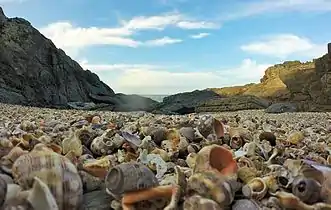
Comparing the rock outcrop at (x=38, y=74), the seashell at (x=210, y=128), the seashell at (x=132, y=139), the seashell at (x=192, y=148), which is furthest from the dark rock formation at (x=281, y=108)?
the seashell at (x=192, y=148)

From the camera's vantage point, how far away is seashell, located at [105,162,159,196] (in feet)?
6.62

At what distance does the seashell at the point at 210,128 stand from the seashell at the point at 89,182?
177 cm

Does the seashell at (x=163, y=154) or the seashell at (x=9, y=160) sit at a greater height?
the seashell at (x=9, y=160)

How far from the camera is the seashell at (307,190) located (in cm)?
221

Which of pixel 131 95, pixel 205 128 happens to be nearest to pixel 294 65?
pixel 131 95

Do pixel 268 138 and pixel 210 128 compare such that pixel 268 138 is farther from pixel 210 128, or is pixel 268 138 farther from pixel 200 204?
pixel 200 204

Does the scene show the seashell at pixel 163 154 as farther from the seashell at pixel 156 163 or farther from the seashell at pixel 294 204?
the seashell at pixel 294 204

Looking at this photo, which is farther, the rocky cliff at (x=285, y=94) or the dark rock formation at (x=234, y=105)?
the dark rock formation at (x=234, y=105)

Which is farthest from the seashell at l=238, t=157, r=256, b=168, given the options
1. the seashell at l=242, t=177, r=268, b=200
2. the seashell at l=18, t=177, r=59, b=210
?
the seashell at l=18, t=177, r=59, b=210

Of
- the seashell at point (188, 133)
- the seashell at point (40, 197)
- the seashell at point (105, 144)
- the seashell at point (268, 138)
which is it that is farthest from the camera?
the seashell at point (268, 138)

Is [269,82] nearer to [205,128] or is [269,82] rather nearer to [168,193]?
[205,128]

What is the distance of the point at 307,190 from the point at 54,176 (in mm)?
1250

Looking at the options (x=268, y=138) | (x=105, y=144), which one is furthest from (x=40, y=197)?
(x=268, y=138)

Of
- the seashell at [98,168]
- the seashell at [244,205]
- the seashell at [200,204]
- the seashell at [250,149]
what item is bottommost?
the seashell at [244,205]
